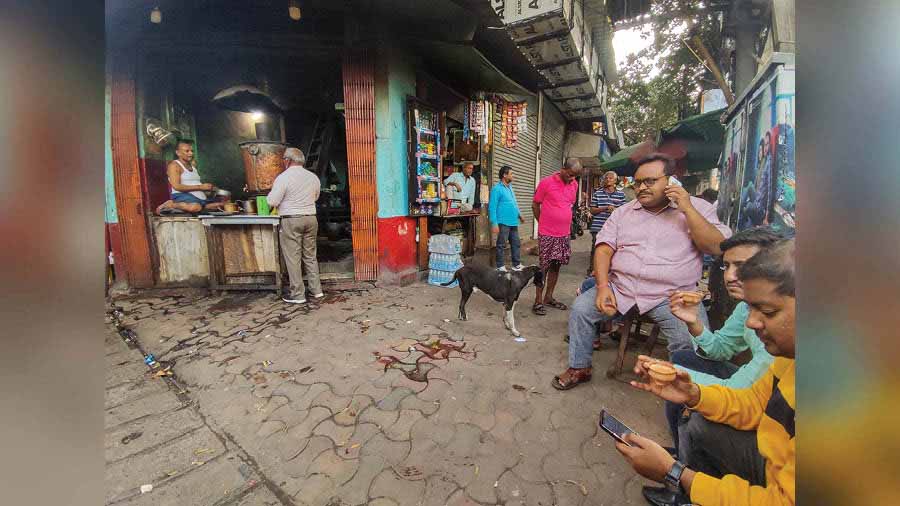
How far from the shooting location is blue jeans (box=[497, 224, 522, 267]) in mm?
5664

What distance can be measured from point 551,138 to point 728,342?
35.8ft

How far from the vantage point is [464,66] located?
5.93 metres

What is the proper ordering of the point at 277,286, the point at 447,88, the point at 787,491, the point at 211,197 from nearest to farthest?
the point at 787,491, the point at 277,286, the point at 211,197, the point at 447,88

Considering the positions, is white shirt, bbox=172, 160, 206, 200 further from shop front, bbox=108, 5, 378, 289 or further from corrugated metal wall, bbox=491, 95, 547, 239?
corrugated metal wall, bbox=491, 95, 547, 239

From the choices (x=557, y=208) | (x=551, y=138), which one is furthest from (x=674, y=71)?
(x=557, y=208)

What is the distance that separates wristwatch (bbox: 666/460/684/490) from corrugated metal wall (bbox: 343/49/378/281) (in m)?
4.54

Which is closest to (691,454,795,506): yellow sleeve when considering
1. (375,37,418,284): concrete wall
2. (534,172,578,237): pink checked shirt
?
(534,172,578,237): pink checked shirt

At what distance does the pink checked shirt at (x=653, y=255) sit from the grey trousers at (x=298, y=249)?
3.71 m

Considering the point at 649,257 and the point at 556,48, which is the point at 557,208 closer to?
the point at 649,257
